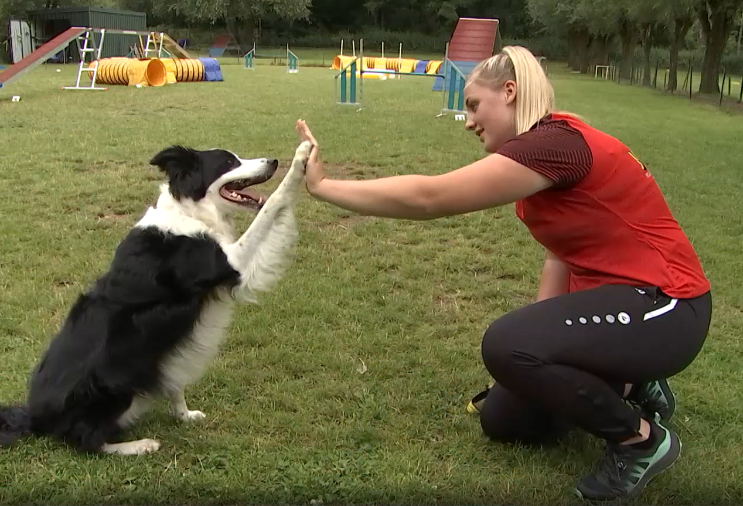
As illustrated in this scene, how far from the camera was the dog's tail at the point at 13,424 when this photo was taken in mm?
2750

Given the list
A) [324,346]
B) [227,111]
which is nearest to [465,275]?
[324,346]

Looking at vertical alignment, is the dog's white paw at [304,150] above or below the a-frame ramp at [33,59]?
below

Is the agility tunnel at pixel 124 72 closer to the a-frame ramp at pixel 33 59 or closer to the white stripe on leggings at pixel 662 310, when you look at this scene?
the a-frame ramp at pixel 33 59

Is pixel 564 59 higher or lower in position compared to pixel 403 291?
higher

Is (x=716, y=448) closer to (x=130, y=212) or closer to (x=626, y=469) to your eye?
(x=626, y=469)

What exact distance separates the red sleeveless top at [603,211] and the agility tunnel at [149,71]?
1826 centimetres

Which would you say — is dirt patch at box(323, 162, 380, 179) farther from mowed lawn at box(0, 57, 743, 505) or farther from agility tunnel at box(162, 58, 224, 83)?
agility tunnel at box(162, 58, 224, 83)

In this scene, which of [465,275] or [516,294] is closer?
[516,294]

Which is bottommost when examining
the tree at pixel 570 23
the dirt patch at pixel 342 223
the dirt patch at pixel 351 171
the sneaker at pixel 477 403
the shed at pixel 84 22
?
the sneaker at pixel 477 403

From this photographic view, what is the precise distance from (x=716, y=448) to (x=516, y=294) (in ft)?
6.46

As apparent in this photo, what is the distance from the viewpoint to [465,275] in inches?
199

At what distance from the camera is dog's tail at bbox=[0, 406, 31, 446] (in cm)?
275

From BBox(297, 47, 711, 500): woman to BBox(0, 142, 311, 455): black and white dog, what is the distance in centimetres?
62

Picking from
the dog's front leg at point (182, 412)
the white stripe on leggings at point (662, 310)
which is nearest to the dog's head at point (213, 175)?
the dog's front leg at point (182, 412)
